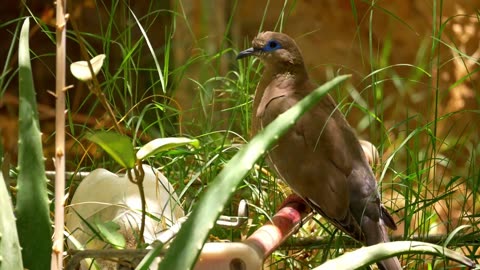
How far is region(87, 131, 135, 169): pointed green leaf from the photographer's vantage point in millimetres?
1277

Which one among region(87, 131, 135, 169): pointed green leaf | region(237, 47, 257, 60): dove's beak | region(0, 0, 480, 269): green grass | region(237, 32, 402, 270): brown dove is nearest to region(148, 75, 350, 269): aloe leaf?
region(87, 131, 135, 169): pointed green leaf

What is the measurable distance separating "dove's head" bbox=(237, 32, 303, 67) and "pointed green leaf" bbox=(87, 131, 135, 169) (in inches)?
49.7

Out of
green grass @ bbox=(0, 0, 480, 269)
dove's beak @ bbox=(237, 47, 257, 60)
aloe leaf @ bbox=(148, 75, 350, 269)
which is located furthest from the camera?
dove's beak @ bbox=(237, 47, 257, 60)

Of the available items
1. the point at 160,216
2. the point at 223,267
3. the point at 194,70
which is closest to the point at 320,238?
the point at 160,216

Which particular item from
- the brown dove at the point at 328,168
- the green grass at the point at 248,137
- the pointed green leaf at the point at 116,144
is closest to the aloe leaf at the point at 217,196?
the pointed green leaf at the point at 116,144

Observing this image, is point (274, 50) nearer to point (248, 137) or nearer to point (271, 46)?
point (271, 46)

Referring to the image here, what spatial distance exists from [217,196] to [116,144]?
0.23 metres

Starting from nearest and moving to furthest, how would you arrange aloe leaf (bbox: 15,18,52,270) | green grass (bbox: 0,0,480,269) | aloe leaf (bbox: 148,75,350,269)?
aloe leaf (bbox: 148,75,350,269) < aloe leaf (bbox: 15,18,52,270) < green grass (bbox: 0,0,480,269)

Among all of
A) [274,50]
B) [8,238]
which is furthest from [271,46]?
[8,238]

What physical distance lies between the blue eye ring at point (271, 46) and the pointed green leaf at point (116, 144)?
4.39ft

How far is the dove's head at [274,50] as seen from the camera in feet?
8.66

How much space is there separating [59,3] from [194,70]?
248cm

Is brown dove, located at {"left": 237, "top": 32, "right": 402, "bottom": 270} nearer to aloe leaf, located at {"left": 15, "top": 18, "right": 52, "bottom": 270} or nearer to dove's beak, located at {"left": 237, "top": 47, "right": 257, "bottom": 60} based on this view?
dove's beak, located at {"left": 237, "top": 47, "right": 257, "bottom": 60}

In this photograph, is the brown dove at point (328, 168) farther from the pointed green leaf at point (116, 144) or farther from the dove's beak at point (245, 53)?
the pointed green leaf at point (116, 144)
